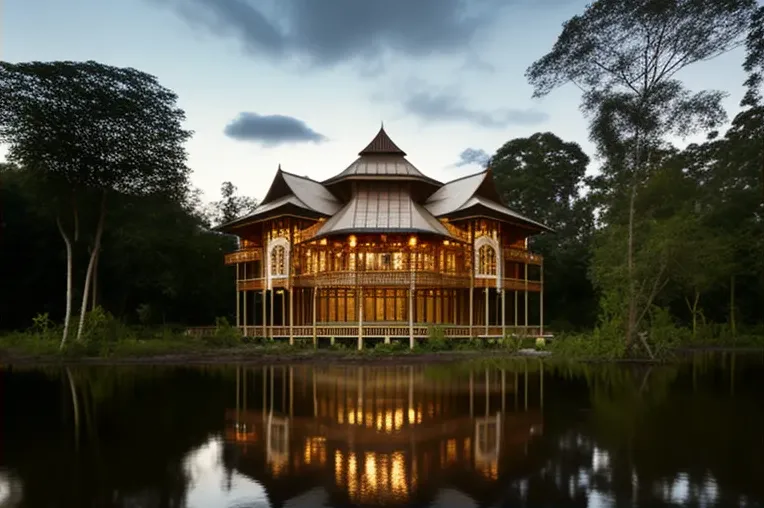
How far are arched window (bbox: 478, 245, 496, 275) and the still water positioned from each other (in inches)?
795

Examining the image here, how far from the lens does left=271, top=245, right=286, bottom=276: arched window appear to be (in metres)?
41.2

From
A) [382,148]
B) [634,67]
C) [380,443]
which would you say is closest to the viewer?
[380,443]

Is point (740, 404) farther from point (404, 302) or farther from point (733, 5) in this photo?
point (404, 302)

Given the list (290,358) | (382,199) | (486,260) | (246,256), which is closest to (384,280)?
(290,358)

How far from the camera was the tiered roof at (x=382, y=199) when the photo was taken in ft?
130

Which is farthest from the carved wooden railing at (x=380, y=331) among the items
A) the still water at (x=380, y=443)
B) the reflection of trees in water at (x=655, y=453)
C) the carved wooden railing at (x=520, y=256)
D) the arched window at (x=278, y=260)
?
the reflection of trees in water at (x=655, y=453)

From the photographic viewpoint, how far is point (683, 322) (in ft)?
185

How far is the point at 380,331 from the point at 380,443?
24.8 m

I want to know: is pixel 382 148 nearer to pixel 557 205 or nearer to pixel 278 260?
pixel 278 260

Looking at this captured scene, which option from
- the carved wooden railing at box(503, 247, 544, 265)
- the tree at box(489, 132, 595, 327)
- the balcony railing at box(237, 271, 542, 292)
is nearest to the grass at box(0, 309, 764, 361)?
the balcony railing at box(237, 271, 542, 292)

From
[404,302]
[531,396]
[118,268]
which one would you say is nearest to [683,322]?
[404,302]

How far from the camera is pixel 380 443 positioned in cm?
1134

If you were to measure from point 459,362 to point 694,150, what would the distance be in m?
47.6

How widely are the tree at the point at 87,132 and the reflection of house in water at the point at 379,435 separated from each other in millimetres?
19799
